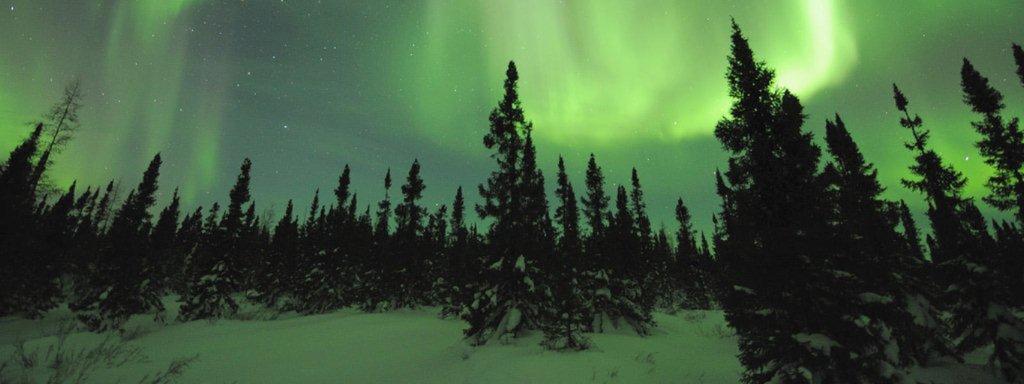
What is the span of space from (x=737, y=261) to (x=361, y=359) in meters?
10.3

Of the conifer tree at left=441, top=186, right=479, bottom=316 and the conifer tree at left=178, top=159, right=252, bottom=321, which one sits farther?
the conifer tree at left=178, top=159, right=252, bottom=321

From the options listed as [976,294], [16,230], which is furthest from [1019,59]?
[16,230]

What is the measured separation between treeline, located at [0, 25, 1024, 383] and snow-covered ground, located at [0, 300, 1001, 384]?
1437 mm

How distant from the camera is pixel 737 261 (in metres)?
9.03

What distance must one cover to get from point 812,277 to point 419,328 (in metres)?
13.5

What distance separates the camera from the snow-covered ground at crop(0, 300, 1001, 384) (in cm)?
749

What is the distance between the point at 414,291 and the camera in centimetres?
3203

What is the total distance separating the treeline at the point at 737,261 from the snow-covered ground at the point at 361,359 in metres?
1.44

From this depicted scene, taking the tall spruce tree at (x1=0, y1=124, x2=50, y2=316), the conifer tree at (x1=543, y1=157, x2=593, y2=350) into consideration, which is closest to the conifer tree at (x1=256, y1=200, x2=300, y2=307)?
the tall spruce tree at (x1=0, y1=124, x2=50, y2=316)

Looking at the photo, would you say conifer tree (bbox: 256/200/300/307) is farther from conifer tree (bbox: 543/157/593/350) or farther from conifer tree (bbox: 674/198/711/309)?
conifer tree (bbox: 674/198/711/309)

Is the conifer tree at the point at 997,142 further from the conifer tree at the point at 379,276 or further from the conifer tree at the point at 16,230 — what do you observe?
the conifer tree at the point at 16,230

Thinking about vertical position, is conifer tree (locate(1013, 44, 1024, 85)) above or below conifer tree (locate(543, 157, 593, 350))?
above

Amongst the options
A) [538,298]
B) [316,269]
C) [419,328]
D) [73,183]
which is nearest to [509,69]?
[538,298]

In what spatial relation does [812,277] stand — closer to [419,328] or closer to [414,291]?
[419,328]
